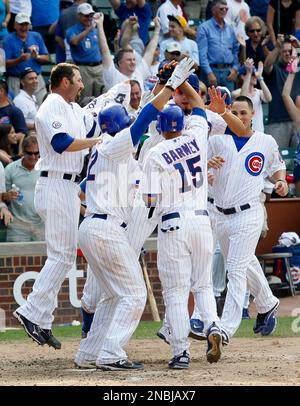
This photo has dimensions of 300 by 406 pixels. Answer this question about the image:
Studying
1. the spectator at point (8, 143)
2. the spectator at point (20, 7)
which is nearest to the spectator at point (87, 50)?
the spectator at point (20, 7)

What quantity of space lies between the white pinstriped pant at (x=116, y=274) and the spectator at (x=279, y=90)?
785 cm

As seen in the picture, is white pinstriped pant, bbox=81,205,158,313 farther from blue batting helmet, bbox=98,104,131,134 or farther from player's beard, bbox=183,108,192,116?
blue batting helmet, bbox=98,104,131,134

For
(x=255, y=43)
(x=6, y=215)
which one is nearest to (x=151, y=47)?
(x=255, y=43)

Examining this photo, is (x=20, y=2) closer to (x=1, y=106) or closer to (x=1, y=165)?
(x=1, y=106)

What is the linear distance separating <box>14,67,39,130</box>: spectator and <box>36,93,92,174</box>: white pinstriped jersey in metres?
5.20

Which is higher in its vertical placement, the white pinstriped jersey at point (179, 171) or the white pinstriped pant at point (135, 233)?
the white pinstriped jersey at point (179, 171)

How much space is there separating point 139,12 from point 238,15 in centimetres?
170

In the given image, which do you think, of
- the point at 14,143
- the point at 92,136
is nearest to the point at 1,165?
the point at 14,143

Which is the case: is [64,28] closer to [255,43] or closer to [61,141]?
[255,43]

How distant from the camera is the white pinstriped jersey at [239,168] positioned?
33.3ft

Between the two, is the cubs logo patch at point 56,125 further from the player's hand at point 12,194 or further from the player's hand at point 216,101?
the player's hand at point 12,194

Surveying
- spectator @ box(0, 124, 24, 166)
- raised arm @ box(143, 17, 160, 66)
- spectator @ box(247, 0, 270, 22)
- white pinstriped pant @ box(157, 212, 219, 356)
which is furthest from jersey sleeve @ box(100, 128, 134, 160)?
spectator @ box(247, 0, 270, 22)

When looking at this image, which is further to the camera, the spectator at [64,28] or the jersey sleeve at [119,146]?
the spectator at [64,28]

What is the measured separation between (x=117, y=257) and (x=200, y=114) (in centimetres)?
134
